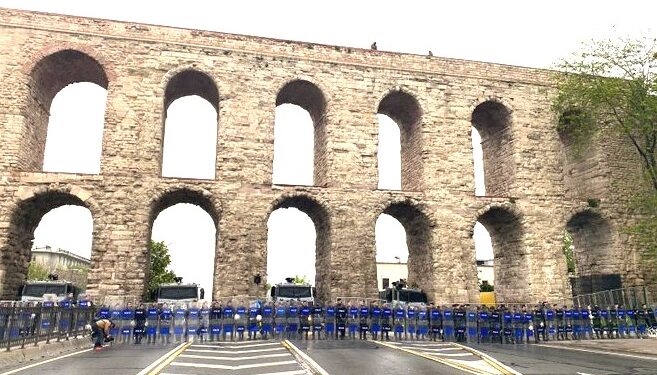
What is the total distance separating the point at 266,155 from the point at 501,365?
15396 millimetres

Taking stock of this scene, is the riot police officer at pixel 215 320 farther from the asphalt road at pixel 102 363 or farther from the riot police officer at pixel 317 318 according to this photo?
the asphalt road at pixel 102 363

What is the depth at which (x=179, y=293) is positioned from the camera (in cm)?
2022

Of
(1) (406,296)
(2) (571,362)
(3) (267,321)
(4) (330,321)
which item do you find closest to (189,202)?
(3) (267,321)

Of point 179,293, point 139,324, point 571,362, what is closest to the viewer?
point 571,362

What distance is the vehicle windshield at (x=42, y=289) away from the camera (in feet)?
66.0

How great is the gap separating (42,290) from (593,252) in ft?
84.3

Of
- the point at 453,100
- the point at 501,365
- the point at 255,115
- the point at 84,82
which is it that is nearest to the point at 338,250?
the point at 255,115

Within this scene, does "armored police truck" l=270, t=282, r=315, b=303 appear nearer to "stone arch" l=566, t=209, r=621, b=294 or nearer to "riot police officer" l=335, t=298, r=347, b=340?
"riot police officer" l=335, t=298, r=347, b=340

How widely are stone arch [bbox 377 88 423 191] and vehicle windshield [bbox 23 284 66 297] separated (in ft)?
52.4

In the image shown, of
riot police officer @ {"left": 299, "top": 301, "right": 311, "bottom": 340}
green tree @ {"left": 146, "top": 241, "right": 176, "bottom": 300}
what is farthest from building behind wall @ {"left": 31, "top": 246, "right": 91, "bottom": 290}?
riot police officer @ {"left": 299, "top": 301, "right": 311, "bottom": 340}

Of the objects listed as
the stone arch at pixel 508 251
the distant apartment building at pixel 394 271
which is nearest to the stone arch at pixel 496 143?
the stone arch at pixel 508 251

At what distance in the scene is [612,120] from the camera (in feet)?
86.9

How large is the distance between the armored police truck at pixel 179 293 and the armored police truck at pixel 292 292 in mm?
2909

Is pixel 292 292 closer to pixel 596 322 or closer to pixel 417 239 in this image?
pixel 417 239
